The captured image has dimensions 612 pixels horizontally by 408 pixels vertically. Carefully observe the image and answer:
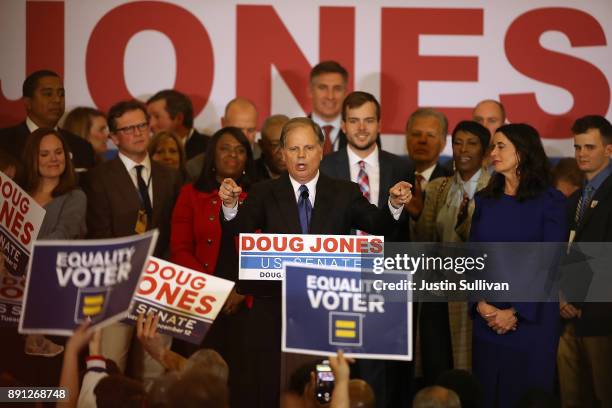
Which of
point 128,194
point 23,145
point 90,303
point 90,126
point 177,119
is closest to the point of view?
point 90,303

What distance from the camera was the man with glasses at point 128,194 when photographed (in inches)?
209

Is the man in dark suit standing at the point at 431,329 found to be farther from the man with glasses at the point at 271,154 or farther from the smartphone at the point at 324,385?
the smartphone at the point at 324,385

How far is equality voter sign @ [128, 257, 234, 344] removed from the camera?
4289mm

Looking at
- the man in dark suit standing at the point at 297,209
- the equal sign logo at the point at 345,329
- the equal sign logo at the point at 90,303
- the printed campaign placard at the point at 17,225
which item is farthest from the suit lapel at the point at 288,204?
the printed campaign placard at the point at 17,225

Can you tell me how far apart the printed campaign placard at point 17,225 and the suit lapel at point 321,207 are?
129cm

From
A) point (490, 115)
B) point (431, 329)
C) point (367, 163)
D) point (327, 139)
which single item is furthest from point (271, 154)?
point (490, 115)

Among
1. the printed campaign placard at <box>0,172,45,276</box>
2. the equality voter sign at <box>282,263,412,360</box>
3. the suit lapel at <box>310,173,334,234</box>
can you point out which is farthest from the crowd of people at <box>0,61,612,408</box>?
the printed campaign placard at <box>0,172,45,276</box>

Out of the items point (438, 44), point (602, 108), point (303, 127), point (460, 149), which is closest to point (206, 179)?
point (303, 127)

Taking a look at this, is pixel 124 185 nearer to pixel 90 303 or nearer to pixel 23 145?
pixel 23 145

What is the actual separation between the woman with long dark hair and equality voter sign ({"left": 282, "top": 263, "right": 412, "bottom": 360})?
0.84 metres

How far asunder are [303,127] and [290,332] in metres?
0.95

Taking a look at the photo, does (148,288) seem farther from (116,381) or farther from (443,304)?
(443,304)

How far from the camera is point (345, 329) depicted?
404cm

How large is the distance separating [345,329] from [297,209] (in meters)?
0.65
